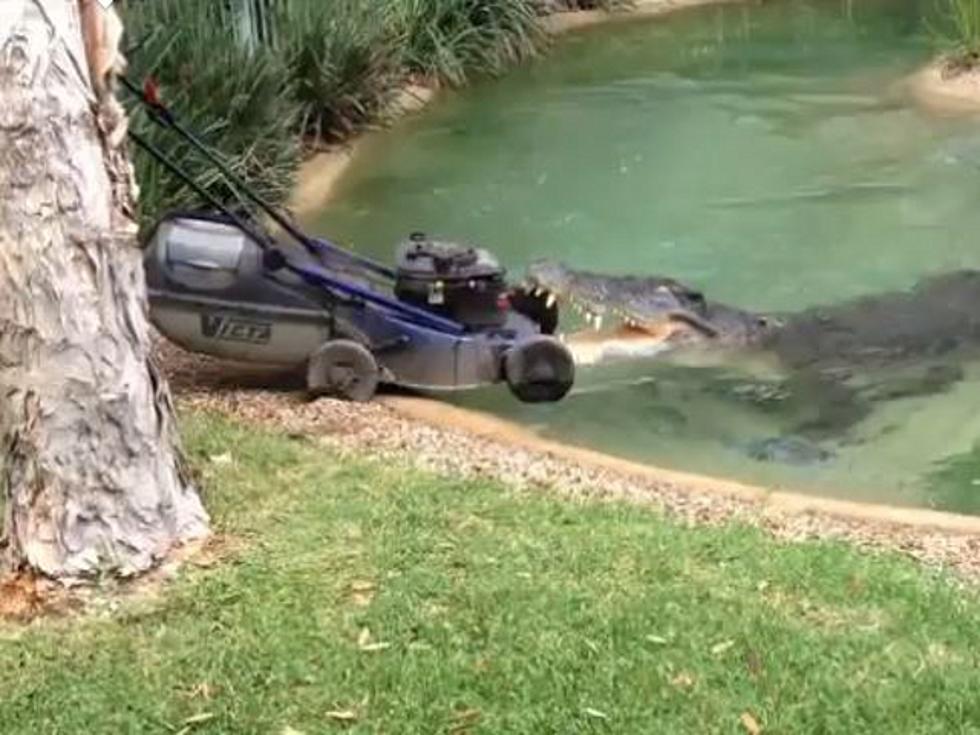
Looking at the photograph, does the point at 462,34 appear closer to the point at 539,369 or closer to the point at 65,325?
the point at 539,369

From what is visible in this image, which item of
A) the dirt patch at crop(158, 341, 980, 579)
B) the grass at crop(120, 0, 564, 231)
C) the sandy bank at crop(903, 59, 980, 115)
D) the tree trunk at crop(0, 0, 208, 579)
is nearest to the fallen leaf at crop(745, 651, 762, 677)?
the dirt patch at crop(158, 341, 980, 579)

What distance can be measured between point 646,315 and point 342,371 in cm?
187

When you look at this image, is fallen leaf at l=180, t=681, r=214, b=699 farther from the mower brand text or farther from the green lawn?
the mower brand text

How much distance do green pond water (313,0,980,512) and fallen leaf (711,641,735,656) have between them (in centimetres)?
261

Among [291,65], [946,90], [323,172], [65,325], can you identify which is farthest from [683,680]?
[946,90]

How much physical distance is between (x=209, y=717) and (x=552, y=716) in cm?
76

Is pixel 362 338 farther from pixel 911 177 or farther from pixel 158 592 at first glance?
pixel 911 177

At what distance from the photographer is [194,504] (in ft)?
17.8

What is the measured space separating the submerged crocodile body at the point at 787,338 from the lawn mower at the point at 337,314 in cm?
73

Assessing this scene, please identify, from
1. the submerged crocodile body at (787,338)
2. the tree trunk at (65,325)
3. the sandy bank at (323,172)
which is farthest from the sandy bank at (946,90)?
the tree trunk at (65,325)

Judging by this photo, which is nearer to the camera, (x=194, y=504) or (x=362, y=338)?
(x=194, y=504)

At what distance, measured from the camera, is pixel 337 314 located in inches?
302

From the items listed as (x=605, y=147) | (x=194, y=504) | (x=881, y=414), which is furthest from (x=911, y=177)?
(x=194, y=504)

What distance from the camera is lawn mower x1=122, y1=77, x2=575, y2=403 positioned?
24.7 ft
